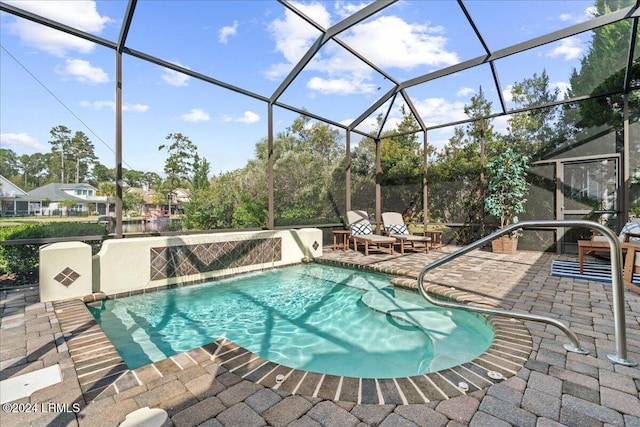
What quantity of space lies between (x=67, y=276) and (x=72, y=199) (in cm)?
141

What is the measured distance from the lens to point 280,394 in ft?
5.44

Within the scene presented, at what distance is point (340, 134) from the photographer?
33.8ft

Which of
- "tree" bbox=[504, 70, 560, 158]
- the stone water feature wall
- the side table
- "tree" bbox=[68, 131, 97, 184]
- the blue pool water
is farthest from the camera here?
the side table

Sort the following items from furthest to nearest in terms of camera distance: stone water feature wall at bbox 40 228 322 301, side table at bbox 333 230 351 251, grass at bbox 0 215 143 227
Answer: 1. side table at bbox 333 230 351 251
2. grass at bbox 0 215 143 227
3. stone water feature wall at bbox 40 228 322 301

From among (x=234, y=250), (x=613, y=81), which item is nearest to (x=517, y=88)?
(x=613, y=81)

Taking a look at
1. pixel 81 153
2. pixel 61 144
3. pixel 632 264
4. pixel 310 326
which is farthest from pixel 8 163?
pixel 632 264

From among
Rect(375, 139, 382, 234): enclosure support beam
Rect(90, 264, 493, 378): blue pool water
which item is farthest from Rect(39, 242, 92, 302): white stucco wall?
Rect(375, 139, 382, 234): enclosure support beam

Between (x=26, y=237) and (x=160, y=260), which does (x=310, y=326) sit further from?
(x=26, y=237)

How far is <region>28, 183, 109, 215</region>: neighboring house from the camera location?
13.9 feet

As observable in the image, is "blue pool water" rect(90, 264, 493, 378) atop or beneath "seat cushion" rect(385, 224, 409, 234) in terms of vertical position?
beneath

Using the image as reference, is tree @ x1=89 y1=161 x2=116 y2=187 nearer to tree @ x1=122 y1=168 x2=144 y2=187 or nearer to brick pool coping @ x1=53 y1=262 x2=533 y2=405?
tree @ x1=122 y1=168 x2=144 y2=187

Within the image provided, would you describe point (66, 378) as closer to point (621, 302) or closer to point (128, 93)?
point (621, 302)

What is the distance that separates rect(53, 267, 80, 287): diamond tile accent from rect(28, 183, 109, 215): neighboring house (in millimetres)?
1176

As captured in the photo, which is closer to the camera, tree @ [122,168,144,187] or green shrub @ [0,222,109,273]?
green shrub @ [0,222,109,273]
